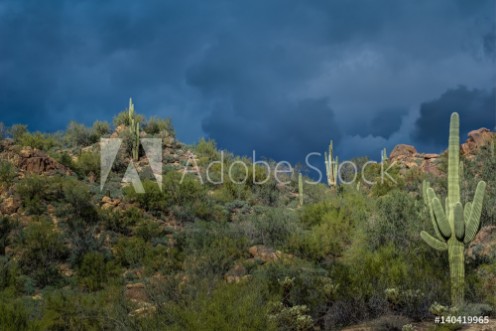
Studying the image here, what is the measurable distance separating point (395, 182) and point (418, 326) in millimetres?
17688

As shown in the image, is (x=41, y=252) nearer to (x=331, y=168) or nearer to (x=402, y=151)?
(x=331, y=168)

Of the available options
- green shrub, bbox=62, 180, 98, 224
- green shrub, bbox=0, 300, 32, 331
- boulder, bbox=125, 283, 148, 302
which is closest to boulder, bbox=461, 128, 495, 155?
green shrub, bbox=62, 180, 98, 224

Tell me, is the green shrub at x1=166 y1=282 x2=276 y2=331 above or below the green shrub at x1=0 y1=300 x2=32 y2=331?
above

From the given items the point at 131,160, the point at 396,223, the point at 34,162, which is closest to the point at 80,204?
the point at 34,162

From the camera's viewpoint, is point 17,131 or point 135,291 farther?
point 17,131

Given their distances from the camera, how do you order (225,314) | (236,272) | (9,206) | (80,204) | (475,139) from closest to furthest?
(225,314) < (236,272) < (9,206) < (80,204) < (475,139)

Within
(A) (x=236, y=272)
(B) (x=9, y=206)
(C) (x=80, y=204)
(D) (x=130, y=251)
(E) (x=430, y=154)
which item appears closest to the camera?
(A) (x=236, y=272)

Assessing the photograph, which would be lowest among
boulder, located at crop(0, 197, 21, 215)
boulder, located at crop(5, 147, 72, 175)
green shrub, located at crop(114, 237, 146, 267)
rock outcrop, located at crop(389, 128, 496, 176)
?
green shrub, located at crop(114, 237, 146, 267)

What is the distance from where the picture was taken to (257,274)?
12.3m

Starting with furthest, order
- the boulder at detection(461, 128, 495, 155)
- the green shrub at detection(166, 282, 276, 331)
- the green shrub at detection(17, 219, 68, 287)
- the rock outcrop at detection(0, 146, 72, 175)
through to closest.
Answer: the boulder at detection(461, 128, 495, 155)
the rock outcrop at detection(0, 146, 72, 175)
the green shrub at detection(17, 219, 68, 287)
the green shrub at detection(166, 282, 276, 331)

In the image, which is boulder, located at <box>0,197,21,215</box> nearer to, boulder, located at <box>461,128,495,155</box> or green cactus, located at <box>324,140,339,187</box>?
green cactus, located at <box>324,140,339,187</box>

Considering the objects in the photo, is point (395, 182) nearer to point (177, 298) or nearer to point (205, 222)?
point (205, 222)

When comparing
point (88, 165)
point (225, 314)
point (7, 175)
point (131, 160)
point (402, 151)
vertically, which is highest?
point (402, 151)

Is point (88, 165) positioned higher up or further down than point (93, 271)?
higher up
